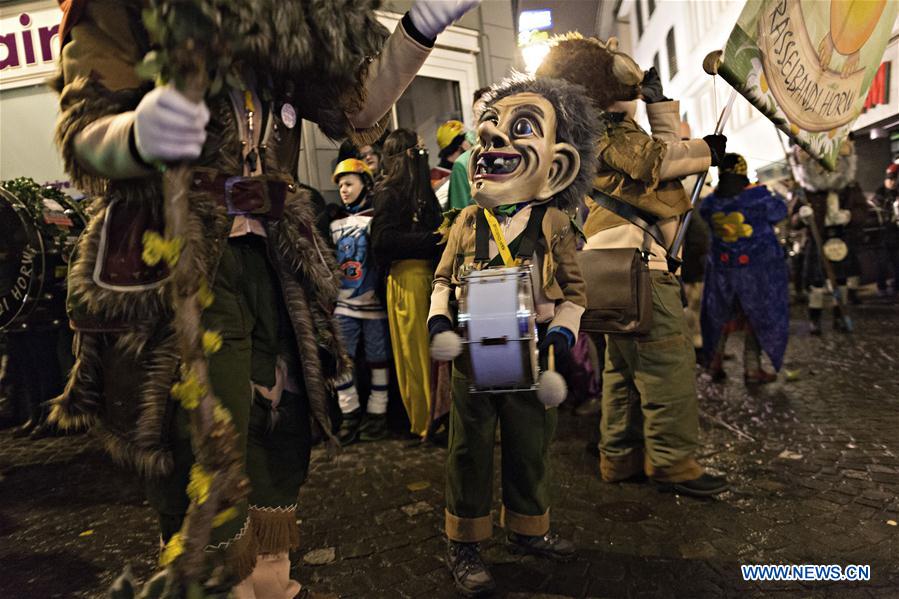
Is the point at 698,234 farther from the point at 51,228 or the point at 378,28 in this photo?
the point at 51,228

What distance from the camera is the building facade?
6.01 m

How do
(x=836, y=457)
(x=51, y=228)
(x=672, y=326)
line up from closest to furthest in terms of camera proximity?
(x=672, y=326) < (x=836, y=457) < (x=51, y=228)

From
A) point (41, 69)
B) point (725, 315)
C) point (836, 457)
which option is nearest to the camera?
point (836, 457)

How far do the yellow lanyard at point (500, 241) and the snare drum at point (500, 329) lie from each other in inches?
7.4

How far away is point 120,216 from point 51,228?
3425mm

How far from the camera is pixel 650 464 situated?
10.2 ft

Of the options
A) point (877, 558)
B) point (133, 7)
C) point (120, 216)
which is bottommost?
point (877, 558)

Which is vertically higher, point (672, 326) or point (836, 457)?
point (672, 326)

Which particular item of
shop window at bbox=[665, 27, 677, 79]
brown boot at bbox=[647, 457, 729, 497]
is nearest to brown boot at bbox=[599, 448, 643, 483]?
brown boot at bbox=[647, 457, 729, 497]

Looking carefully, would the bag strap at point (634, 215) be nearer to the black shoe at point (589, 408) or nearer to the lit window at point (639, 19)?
the black shoe at point (589, 408)

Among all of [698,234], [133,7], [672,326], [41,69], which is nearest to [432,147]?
[698,234]

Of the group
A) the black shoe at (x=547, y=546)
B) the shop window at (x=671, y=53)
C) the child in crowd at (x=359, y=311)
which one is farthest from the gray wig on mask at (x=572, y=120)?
the shop window at (x=671, y=53)

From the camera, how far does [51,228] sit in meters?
4.28

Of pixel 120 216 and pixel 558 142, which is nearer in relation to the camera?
pixel 120 216
